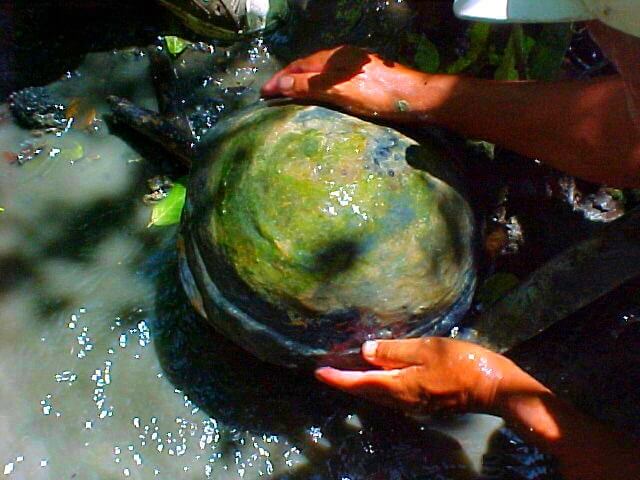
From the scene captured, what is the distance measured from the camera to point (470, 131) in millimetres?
2785

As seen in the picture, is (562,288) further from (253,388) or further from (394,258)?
(253,388)

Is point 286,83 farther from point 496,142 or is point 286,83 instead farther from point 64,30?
point 64,30

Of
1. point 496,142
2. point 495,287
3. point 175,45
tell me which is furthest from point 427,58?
point 175,45

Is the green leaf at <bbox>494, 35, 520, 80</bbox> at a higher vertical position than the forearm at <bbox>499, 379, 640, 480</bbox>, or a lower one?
higher

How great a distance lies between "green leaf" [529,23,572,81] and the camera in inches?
125

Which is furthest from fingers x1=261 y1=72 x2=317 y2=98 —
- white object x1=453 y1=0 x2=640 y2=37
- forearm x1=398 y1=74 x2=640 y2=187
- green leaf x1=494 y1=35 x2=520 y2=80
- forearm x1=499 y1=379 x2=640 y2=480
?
forearm x1=499 y1=379 x2=640 y2=480

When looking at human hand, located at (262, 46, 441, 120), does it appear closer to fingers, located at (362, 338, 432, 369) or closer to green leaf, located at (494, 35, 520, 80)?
green leaf, located at (494, 35, 520, 80)

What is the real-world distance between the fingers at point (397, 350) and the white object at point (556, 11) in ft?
3.70

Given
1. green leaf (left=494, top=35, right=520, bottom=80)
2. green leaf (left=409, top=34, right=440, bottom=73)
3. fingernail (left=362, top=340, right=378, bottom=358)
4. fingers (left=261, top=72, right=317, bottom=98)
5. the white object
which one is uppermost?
the white object

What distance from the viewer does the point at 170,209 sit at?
3291mm

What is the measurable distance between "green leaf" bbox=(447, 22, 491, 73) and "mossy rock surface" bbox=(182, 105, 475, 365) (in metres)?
0.93

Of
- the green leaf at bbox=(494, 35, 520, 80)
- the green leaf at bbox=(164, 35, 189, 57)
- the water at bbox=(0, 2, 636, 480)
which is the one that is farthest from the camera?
the green leaf at bbox=(164, 35, 189, 57)

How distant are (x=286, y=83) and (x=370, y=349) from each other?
995 mm

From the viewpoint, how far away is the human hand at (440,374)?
258 centimetres
